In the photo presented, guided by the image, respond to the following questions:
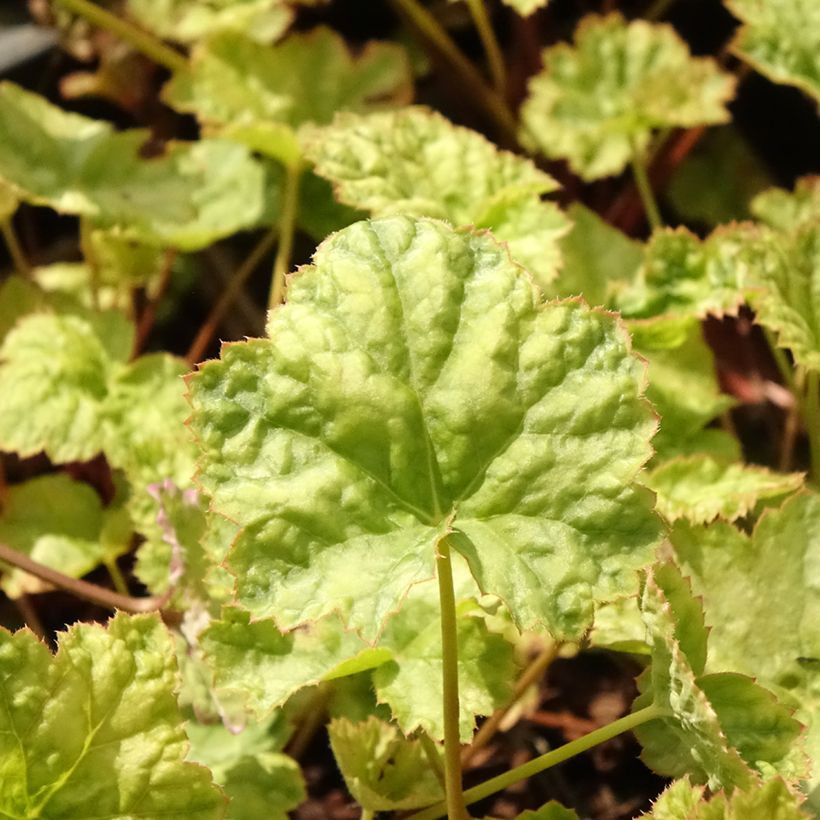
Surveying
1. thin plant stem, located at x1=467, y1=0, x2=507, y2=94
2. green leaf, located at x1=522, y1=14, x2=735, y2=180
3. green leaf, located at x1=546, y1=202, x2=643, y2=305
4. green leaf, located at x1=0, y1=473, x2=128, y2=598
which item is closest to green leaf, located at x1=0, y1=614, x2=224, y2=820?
green leaf, located at x1=0, y1=473, x2=128, y2=598

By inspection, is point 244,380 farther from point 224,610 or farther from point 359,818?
point 359,818

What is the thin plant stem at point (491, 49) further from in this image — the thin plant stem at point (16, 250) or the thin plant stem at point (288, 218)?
the thin plant stem at point (16, 250)

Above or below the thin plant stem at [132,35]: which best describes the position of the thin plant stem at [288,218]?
below

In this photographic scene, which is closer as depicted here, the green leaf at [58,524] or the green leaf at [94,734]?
the green leaf at [94,734]

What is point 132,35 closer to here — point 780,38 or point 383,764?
point 780,38

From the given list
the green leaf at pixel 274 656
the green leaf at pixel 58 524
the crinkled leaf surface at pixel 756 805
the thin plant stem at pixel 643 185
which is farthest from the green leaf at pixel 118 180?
the crinkled leaf surface at pixel 756 805

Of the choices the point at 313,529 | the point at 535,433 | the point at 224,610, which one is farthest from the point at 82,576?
the point at 535,433
